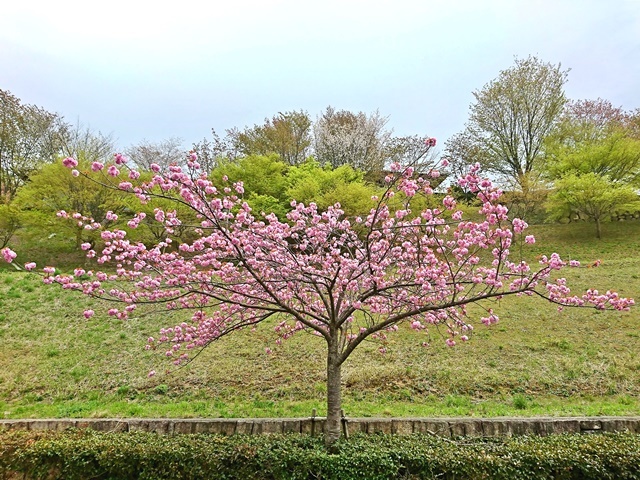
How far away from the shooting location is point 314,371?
6.31 meters

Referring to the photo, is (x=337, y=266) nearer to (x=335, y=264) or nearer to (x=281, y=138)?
(x=335, y=264)

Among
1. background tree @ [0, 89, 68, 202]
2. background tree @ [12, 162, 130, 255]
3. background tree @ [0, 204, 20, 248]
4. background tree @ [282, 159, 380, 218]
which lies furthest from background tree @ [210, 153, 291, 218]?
background tree @ [0, 89, 68, 202]

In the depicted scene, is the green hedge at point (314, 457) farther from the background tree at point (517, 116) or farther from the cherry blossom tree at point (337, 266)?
the background tree at point (517, 116)

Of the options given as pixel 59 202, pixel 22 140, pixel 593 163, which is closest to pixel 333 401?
A: pixel 59 202

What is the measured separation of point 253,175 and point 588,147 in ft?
51.3

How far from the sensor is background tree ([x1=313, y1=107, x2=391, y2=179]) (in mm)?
20703

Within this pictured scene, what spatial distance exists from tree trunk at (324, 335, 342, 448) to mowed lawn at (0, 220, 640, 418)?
124 cm

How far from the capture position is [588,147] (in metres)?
16.5

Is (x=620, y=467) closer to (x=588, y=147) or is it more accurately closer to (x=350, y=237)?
(x=350, y=237)

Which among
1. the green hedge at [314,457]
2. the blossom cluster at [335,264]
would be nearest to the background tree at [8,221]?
the blossom cluster at [335,264]

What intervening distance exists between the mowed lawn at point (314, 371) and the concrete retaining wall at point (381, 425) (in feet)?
2.26

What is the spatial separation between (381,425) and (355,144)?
18.7m

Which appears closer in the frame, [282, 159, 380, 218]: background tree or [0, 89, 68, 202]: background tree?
[282, 159, 380, 218]: background tree

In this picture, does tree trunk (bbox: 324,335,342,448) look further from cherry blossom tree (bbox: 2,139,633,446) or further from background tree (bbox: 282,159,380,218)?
background tree (bbox: 282,159,380,218)
